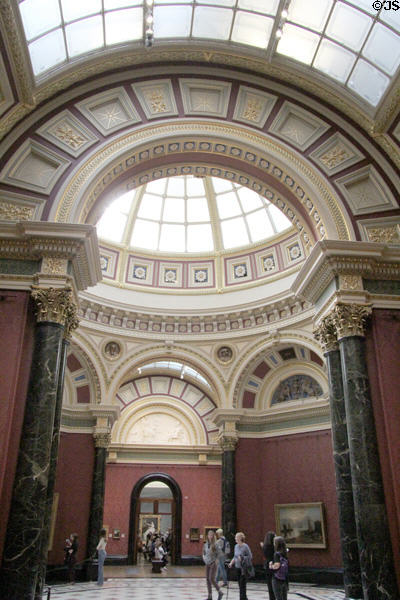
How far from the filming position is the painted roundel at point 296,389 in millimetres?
20728

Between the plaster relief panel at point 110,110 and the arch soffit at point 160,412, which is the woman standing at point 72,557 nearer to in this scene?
the arch soffit at point 160,412

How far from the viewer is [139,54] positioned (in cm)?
1260

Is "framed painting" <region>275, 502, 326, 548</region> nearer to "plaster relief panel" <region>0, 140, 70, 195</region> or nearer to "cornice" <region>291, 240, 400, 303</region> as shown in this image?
"cornice" <region>291, 240, 400, 303</region>

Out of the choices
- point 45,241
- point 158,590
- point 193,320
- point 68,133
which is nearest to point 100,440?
point 193,320

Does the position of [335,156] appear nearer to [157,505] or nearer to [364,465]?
[364,465]

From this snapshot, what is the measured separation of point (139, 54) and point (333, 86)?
4.89 meters

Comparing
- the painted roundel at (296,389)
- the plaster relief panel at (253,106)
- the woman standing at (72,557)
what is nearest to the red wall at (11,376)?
the plaster relief panel at (253,106)

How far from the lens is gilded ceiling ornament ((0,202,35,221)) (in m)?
10.9

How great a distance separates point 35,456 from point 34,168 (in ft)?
21.2

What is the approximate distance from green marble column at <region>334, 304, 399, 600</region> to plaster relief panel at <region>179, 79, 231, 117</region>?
6332 mm

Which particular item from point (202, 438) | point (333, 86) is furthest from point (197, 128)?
point (202, 438)

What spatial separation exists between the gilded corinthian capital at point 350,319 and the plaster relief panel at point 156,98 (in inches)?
267

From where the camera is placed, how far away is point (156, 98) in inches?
517

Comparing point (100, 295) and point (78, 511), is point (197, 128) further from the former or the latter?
point (78, 511)
